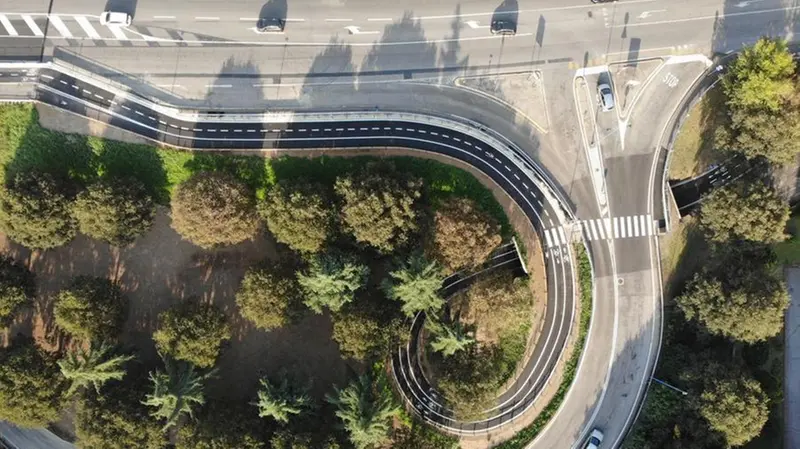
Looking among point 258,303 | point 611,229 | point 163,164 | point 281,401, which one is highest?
point 163,164

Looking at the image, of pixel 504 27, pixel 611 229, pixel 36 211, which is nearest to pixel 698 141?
pixel 611 229

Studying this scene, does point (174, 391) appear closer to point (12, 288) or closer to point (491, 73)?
point (12, 288)

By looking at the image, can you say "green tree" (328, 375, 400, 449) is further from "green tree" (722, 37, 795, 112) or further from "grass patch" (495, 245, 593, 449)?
"green tree" (722, 37, 795, 112)

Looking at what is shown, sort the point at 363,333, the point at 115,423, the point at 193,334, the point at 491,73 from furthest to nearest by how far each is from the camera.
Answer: the point at 491,73
the point at 193,334
the point at 363,333
the point at 115,423

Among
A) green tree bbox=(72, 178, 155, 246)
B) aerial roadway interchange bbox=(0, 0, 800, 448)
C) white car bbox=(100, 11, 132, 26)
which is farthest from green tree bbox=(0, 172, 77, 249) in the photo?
white car bbox=(100, 11, 132, 26)

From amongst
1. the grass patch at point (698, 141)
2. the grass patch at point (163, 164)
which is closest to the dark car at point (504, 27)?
the grass patch at point (163, 164)

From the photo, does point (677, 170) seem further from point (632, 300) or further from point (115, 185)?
point (115, 185)

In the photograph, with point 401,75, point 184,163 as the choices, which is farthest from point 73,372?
point 401,75

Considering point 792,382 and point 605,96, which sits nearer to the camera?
point 605,96
